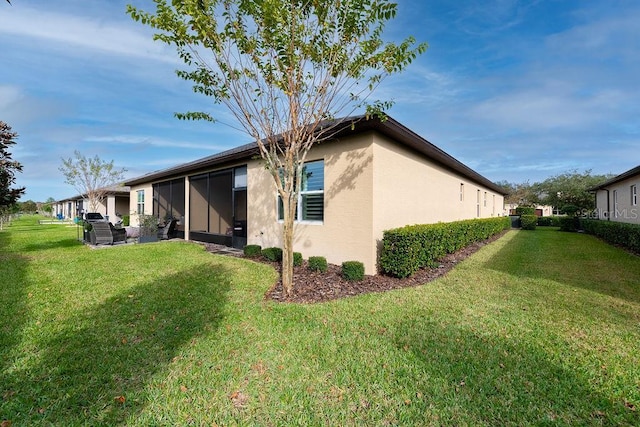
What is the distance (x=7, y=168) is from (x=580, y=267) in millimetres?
17003

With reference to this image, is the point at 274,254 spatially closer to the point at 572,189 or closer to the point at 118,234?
the point at 118,234

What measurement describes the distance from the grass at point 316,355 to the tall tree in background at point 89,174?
72.5 feet

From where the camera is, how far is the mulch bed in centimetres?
516

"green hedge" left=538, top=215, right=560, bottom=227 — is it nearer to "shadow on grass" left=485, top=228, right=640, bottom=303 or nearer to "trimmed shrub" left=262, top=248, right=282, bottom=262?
"shadow on grass" left=485, top=228, right=640, bottom=303

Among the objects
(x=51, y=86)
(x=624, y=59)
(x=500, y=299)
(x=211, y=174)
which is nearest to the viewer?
(x=500, y=299)

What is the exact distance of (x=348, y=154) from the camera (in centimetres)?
680

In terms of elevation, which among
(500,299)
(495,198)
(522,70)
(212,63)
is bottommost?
(500,299)

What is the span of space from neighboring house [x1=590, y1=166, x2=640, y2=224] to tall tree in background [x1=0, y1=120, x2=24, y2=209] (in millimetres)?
23059

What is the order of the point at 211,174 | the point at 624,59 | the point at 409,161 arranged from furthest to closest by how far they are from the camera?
the point at 211,174
the point at 624,59
the point at 409,161

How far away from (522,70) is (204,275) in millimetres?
12478

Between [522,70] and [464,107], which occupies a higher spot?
[464,107]

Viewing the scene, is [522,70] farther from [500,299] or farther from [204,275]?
[204,275]

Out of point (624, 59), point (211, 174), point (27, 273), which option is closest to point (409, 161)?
point (211, 174)

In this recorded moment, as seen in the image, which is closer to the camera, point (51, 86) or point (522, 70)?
point (51, 86)
